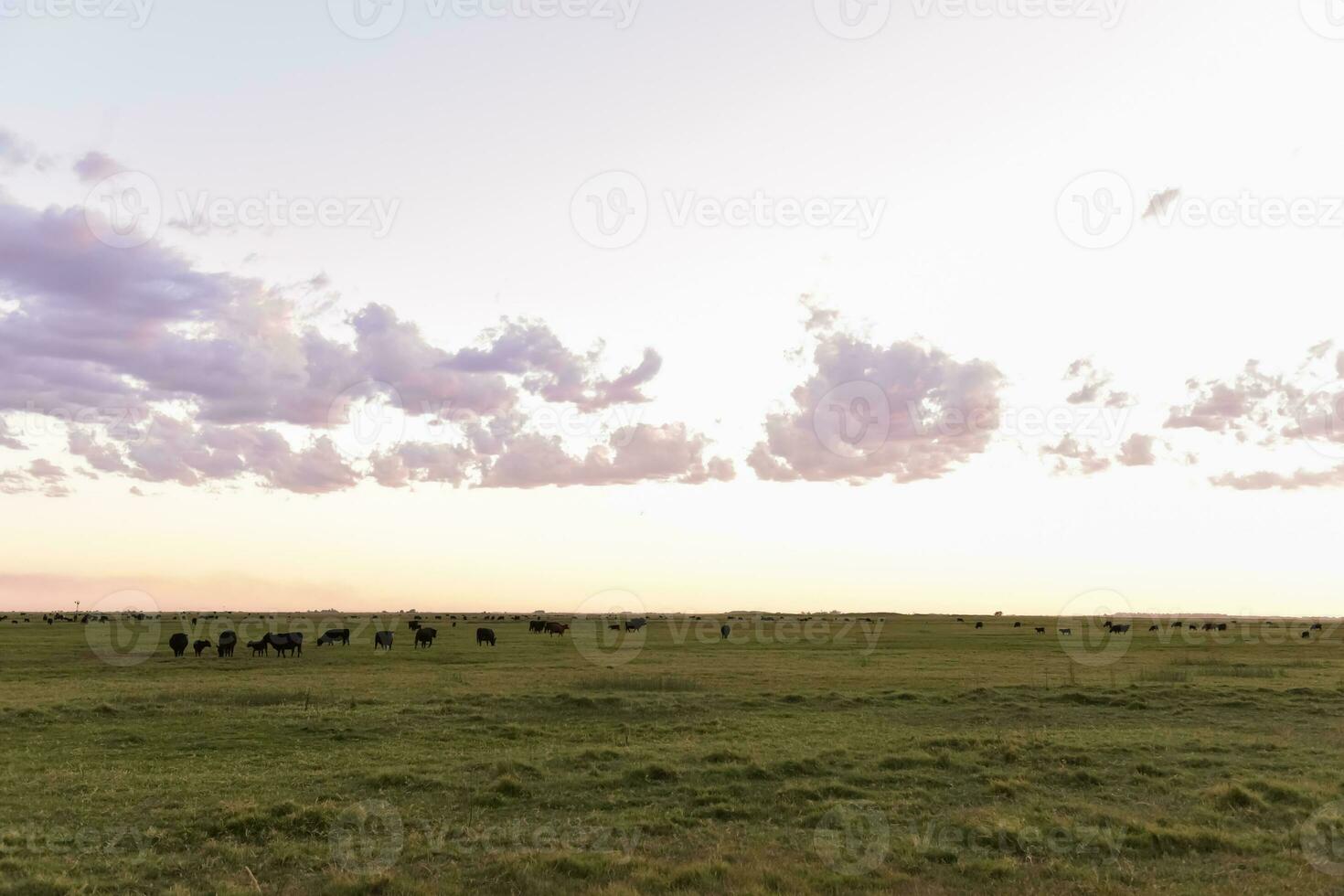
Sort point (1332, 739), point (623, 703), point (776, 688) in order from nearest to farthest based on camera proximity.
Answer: point (1332, 739)
point (623, 703)
point (776, 688)

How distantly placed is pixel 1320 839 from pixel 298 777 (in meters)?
18.9

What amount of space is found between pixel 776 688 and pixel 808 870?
23.6 meters

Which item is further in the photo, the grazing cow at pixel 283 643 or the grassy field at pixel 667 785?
the grazing cow at pixel 283 643

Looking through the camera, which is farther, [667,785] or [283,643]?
[283,643]

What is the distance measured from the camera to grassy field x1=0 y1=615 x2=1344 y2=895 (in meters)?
12.6

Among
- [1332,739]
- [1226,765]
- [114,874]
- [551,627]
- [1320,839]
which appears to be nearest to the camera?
[114,874]

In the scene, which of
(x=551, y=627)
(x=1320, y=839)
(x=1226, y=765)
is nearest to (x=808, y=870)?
(x=1320, y=839)

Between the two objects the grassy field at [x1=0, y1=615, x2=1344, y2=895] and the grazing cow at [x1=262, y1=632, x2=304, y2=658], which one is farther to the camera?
the grazing cow at [x1=262, y1=632, x2=304, y2=658]

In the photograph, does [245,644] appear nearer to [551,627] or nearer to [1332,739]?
[551,627]

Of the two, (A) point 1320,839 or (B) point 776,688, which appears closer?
(A) point 1320,839

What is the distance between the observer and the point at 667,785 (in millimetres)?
17812

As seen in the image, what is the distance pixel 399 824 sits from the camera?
14883 mm

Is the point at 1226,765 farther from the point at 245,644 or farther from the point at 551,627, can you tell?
the point at 551,627

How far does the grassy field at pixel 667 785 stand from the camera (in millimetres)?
12555
